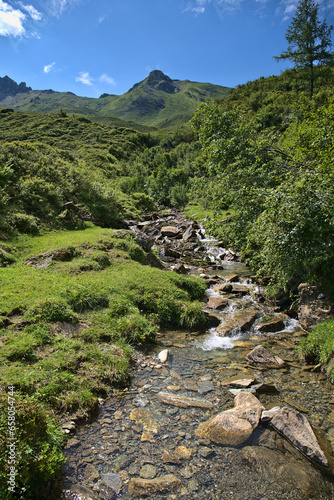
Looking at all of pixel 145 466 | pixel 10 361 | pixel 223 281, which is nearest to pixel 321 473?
Answer: pixel 145 466

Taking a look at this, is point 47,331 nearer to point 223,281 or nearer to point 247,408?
point 247,408

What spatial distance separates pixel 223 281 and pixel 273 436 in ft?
40.5

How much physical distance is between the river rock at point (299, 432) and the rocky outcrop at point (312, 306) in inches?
216

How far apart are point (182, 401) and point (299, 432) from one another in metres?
2.66

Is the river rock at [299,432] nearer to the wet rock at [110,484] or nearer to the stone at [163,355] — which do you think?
the wet rock at [110,484]

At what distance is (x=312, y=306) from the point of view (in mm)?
11086

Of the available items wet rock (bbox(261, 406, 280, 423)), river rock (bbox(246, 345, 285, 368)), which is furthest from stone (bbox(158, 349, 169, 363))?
wet rock (bbox(261, 406, 280, 423))

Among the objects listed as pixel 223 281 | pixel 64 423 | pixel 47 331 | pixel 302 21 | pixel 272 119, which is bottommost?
pixel 223 281

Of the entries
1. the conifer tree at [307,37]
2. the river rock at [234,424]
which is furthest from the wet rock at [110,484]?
the conifer tree at [307,37]

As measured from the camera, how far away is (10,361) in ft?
21.6

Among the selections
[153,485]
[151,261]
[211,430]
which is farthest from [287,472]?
[151,261]

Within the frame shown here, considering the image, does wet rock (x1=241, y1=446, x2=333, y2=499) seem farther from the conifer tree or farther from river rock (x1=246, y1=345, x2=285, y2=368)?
the conifer tree

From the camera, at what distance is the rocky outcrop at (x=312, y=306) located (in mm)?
10531

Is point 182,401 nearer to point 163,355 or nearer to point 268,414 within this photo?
point 268,414
